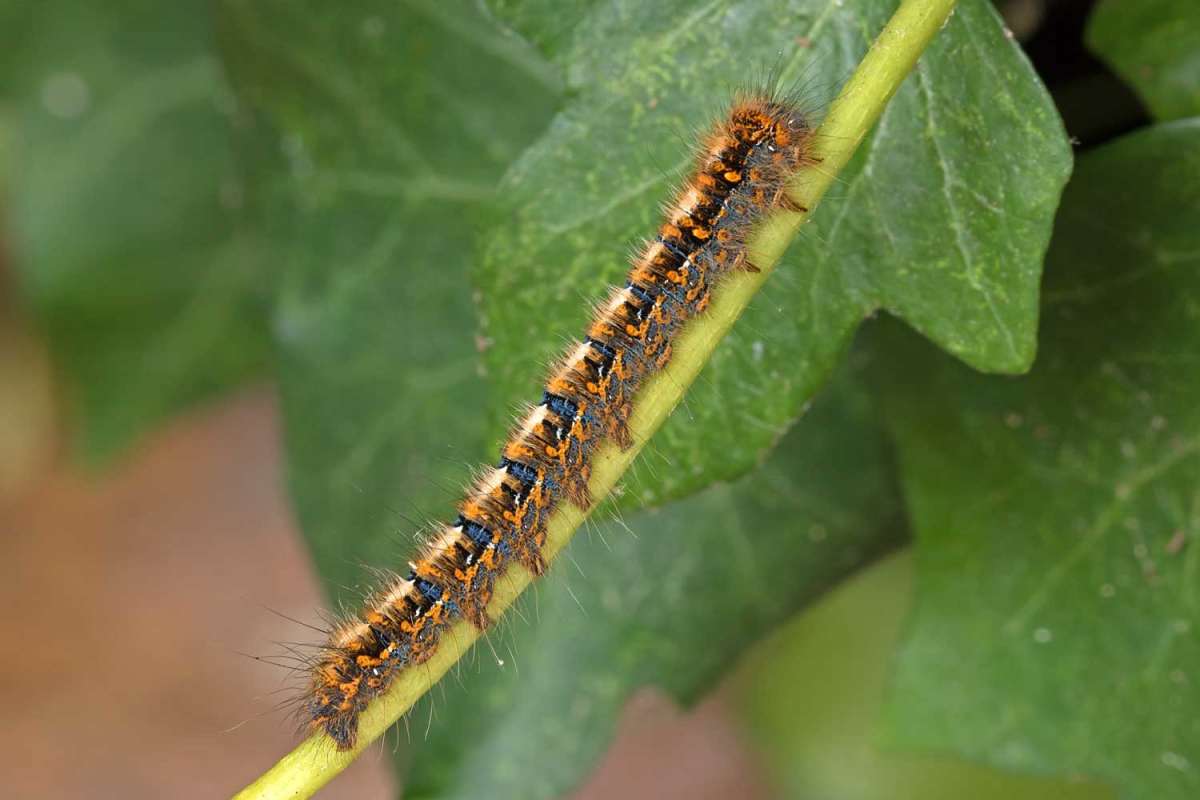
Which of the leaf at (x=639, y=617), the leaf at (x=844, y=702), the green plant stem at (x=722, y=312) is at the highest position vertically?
the green plant stem at (x=722, y=312)

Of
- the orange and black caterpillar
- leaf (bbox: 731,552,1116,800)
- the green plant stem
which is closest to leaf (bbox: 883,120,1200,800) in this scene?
the orange and black caterpillar

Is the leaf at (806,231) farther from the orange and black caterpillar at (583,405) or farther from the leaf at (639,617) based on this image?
the leaf at (639,617)

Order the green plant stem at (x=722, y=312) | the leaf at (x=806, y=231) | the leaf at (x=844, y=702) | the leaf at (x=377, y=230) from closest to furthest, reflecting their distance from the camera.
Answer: the green plant stem at (x=722, y=312), the leaf at (x=806, y=231), the leaf at (x=377, y=230), the leaf at (x=844, y=702)

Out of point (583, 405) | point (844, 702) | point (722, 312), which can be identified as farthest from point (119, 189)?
point (844, 702)

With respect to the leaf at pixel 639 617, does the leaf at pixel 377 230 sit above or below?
above

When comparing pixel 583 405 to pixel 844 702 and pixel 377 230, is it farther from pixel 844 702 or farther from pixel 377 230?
pixel 844 702

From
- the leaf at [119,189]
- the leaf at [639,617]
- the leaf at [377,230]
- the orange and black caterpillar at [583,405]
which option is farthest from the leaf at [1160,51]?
the leaf at [119,189]
